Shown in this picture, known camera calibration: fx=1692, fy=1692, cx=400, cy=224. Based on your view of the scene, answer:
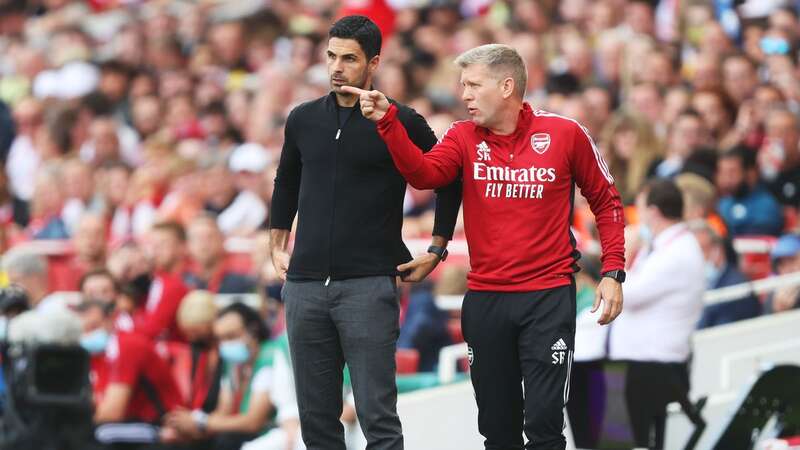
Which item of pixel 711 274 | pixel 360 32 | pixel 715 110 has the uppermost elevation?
pixel 360 32

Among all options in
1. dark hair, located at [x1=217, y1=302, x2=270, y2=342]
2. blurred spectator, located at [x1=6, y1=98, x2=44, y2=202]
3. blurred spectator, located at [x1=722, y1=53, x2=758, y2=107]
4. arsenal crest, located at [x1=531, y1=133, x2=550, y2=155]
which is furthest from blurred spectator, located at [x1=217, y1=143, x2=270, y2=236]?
arsenal crest, located at [x1=531, y1=133, x2=550, y2=155]

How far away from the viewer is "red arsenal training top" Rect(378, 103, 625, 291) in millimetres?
6992

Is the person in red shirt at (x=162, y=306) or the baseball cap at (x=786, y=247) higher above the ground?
the baseball cap at (x=786, y=247)

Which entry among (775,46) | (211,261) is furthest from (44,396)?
(775,46)

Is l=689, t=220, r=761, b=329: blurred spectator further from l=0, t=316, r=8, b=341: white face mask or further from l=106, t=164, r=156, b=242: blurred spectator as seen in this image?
A: l=106, t=164, r=156, b=242: blurred spectator

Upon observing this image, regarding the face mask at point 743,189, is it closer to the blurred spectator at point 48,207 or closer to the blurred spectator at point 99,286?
the blurred spectator at point 99,286

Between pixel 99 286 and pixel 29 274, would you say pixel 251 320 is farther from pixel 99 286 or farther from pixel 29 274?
pixel 29 274

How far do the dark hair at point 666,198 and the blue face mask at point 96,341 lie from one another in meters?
3.94

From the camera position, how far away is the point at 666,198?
937cm

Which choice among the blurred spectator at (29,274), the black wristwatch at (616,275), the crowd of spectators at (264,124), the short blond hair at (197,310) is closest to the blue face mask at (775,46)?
the crowd of spectators at (264,124)

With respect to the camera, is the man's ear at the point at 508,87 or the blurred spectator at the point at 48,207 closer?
the man's ear at the point at 508,87

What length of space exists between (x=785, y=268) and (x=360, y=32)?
18.5 ft

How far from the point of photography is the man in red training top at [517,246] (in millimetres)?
6953

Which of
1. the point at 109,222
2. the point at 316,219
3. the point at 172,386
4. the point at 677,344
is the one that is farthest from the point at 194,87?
the point at 316,219
